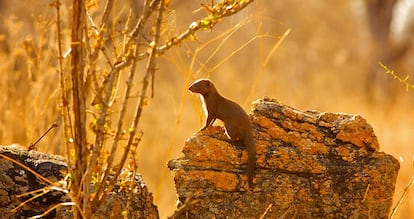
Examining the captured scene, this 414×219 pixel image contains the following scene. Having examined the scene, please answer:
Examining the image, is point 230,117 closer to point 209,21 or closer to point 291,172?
point 291,172

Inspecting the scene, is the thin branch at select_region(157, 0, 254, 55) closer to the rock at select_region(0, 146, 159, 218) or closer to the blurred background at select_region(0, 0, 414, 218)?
the blurred background at select_region(0, 0, 414, 218)

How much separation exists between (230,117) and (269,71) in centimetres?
1250

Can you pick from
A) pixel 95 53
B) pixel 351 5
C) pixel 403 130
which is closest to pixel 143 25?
pixel 95 53

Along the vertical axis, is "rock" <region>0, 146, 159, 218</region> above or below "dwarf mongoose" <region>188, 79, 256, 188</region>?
below

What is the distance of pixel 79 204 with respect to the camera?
3.32 metres

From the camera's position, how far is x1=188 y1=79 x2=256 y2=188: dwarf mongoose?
4088mm

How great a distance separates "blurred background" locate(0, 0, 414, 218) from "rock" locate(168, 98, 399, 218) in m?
0.75

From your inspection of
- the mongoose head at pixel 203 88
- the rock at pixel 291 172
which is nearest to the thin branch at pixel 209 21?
the rock at pixel 291 172

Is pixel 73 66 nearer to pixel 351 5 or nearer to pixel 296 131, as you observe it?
pixel 296 131

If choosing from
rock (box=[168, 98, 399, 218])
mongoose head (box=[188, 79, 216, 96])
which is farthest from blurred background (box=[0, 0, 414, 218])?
rock (box=[168, 98, 399, 218])

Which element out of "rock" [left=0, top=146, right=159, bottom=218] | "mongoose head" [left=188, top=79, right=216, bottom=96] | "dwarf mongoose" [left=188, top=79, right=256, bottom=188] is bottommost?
"rock" [left=0, top=146, right=159, bottom=218]

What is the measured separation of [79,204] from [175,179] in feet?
2.61

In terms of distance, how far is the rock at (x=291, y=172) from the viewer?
13.2 feet

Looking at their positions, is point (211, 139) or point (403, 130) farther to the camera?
point (403, 130)
